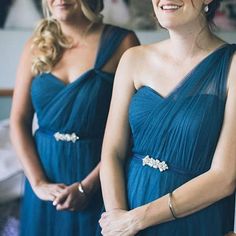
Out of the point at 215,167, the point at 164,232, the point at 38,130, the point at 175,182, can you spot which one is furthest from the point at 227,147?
the point at 38,130

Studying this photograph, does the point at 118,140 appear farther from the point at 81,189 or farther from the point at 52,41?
the point at 52,41

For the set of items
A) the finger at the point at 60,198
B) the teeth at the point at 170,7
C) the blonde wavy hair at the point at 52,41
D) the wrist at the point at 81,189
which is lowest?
the finger at the point at 60,198

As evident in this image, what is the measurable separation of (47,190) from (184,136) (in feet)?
1.77

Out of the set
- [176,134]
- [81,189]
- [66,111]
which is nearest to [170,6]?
[176,134]

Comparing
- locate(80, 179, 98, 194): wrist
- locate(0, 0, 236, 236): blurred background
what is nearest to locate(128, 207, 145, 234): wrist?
locate(80, 179, 98, 194): wrist

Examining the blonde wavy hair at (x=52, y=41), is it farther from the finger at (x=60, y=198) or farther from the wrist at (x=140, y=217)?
the wrist at (x=140, y=217)

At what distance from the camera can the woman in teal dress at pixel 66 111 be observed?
1.48 m

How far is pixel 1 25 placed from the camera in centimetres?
207

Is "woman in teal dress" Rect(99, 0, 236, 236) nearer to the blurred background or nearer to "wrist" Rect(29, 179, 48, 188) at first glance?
"wrist" Rect(29, 179, 48, 188)

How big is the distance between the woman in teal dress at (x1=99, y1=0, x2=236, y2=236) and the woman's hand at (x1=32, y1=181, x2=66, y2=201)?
0.27 m

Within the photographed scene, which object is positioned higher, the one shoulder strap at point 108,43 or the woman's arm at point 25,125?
the one shoulder strap at point 108,43

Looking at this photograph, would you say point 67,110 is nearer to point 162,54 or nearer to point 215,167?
point 162,54

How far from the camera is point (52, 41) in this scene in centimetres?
154

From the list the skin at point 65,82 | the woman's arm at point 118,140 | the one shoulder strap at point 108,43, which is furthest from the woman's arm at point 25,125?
the woman's arm at point 118,140
